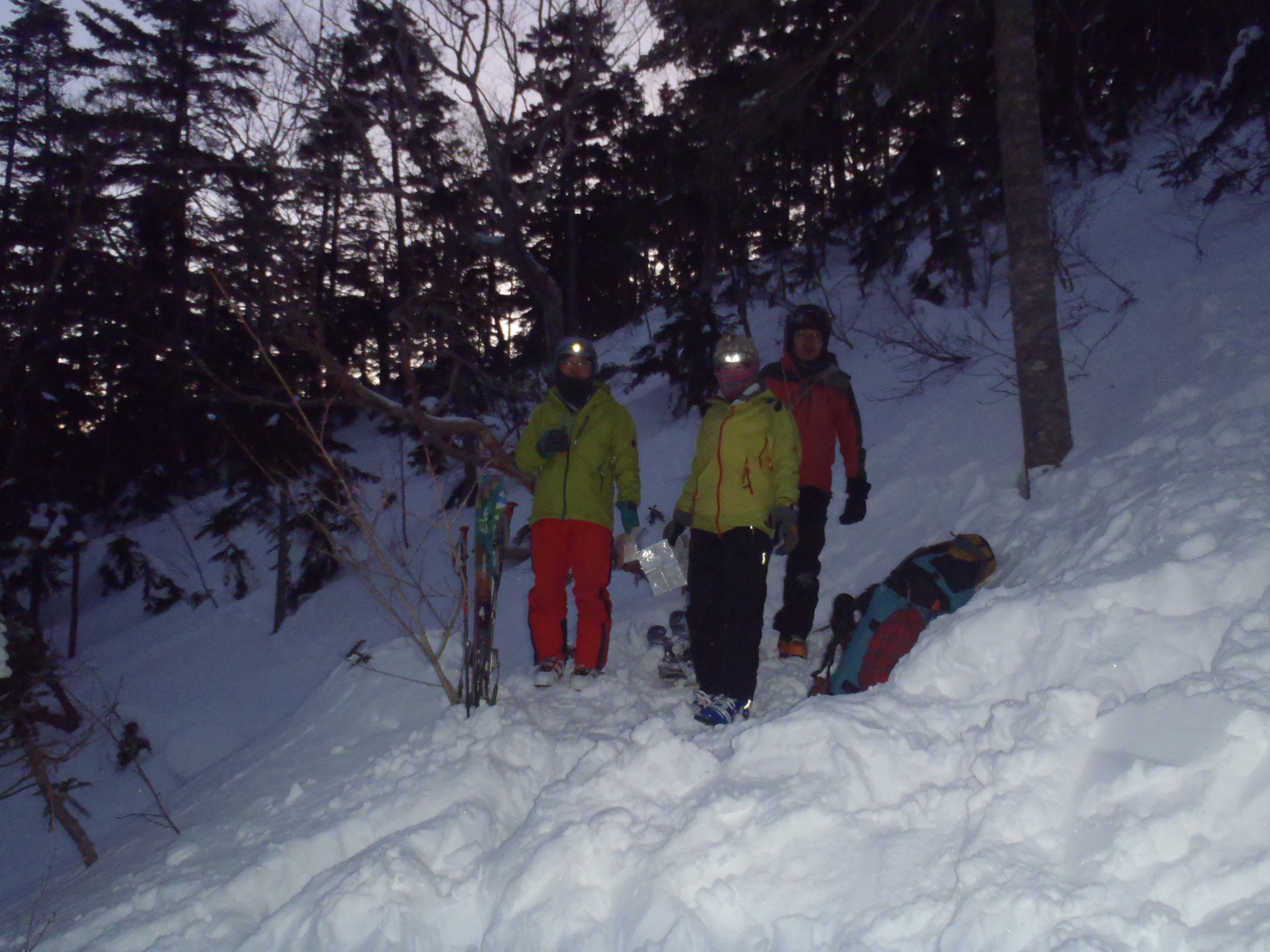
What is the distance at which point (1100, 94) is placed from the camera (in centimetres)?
1491

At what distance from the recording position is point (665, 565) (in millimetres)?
4312

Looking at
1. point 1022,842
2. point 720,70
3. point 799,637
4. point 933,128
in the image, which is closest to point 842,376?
point 799,637

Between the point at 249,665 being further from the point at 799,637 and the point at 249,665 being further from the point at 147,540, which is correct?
the point at 799,637

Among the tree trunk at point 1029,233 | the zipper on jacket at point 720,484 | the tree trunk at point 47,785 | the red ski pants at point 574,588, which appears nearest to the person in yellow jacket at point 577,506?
the red ski pants at point 574,588

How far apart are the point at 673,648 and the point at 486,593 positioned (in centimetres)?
137

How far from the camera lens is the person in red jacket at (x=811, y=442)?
14.7ft

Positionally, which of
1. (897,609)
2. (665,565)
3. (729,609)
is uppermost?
(665,565)

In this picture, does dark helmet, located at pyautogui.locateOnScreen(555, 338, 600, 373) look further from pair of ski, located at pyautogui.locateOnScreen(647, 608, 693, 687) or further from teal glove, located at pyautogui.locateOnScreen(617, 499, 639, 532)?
pair of ski, located at pyautogui.locateOnScreen(647, 608, 693, 687)

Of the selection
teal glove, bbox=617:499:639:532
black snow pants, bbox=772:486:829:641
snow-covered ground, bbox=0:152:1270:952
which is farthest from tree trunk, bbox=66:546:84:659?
black snow pants, bbox=772:486:829:641

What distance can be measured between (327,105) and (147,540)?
1318 cm

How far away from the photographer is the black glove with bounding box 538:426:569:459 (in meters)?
4.15

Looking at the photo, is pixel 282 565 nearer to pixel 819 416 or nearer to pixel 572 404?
pixel 572 404

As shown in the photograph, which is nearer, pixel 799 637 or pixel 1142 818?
pixel 1142 818

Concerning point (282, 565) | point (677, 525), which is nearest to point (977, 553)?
point (677, 525)
